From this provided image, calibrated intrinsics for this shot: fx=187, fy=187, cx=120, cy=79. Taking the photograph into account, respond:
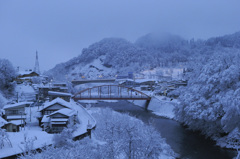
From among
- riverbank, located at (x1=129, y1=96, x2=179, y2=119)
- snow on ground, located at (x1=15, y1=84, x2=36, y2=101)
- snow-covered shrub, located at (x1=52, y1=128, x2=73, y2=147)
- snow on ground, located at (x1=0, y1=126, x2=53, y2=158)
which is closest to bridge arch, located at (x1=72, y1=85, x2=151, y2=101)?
riverbank, located at (x1=129, y1=96, x2=179, y2=119)

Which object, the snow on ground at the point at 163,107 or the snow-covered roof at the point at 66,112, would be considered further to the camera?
the snow on ground at the point at 163,107

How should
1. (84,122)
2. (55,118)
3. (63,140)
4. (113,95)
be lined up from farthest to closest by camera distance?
(113,95)
(84,122)
(55,118)
(63,140)

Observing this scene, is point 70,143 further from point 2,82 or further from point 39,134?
point 2,82

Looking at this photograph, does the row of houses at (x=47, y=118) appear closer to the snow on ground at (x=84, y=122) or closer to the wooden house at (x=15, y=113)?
the wooden house at (x=15, y=113)

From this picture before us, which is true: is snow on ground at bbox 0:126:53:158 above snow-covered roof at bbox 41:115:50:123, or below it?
below

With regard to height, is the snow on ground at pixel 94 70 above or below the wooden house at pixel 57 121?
above

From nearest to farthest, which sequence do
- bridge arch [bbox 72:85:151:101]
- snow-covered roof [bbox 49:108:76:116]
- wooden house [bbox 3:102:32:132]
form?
snow-covered roof [bbox 49:108:76:116] < wooden house [bbox 3:102:32:132] < bridge arch [bbox 72:85:151:101]

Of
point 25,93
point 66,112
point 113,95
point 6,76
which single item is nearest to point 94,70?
point 113,95

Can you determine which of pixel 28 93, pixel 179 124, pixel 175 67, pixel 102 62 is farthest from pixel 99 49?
pixel 179 124

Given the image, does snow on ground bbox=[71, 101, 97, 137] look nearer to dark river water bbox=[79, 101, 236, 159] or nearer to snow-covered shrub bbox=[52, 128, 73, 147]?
snow-covered shrub bbox=[52, 128, 73, 147]

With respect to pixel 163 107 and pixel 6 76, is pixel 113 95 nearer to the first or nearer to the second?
pixel 163 107

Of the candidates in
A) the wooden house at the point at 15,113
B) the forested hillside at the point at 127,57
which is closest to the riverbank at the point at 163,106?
the wooden house at the point at 15,113

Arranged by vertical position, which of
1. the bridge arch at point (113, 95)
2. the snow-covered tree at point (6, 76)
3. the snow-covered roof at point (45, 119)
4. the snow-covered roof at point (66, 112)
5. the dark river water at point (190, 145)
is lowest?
the dark river water at point (190, 145)

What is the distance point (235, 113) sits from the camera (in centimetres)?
1503
